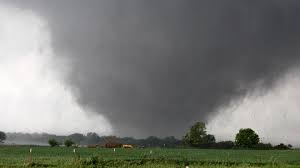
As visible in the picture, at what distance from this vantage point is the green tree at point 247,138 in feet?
625

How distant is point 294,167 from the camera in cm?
5569

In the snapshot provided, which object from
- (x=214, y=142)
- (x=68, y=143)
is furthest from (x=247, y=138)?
(x=68, y=143)

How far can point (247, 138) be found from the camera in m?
191

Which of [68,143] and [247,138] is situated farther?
[247,138]

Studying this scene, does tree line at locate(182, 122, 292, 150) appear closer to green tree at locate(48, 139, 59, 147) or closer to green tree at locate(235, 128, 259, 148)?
green tree at locate(235, 128, 259, 148)

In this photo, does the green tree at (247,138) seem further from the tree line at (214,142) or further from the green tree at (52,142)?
the green tree at (52,142)

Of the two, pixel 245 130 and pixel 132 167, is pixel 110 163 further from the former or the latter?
pixel 245 130

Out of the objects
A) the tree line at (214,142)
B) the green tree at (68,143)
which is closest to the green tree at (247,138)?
the tree line at (214,142)

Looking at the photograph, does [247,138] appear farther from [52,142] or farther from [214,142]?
[52,142]

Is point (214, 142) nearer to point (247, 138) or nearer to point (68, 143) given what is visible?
point (247, 138)

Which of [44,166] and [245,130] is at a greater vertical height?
[245,130]

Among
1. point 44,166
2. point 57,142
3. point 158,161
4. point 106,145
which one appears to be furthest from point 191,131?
point 44,166

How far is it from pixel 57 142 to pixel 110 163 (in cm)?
9698

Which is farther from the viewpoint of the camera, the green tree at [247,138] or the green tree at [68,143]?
the green tree at [247,138]
